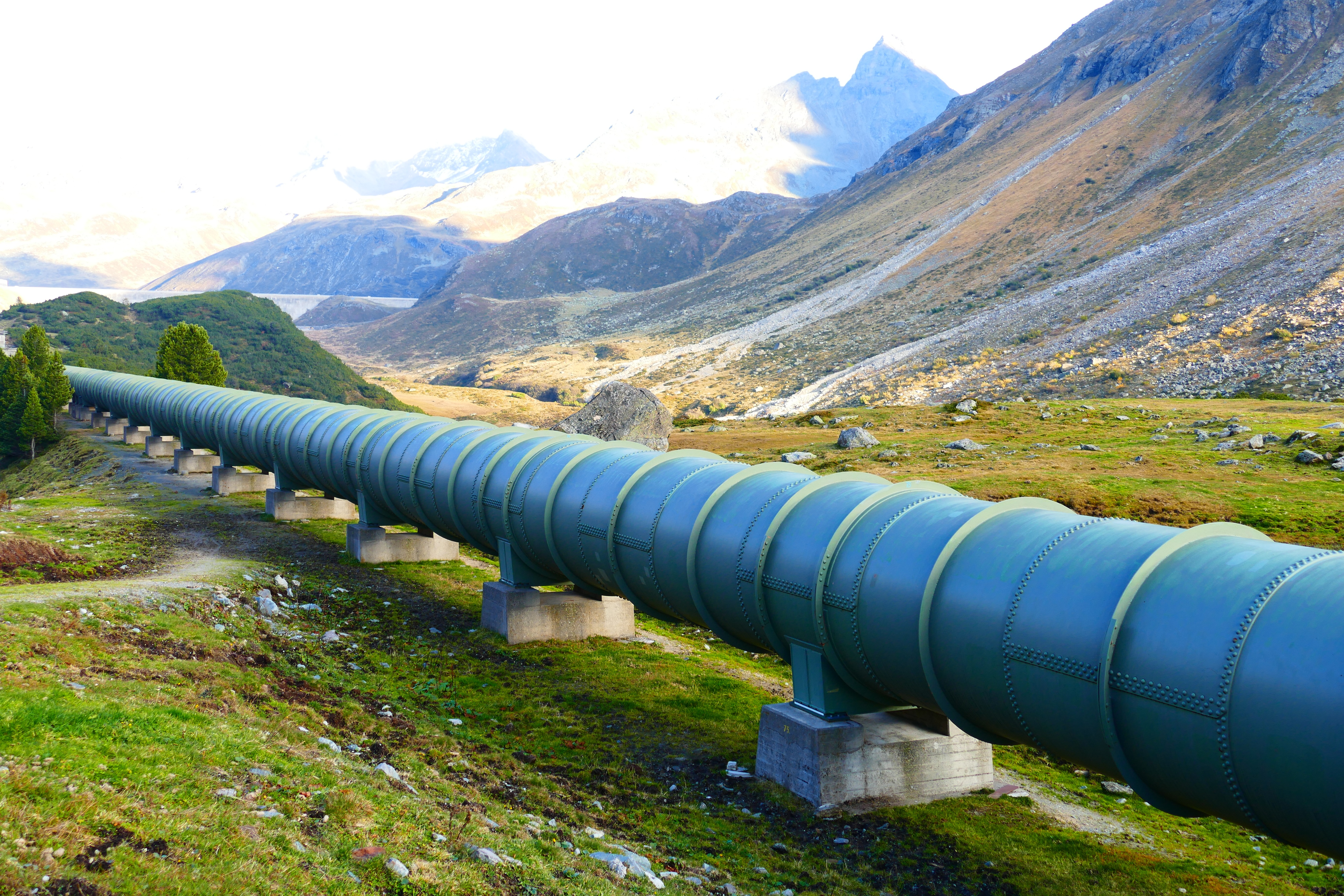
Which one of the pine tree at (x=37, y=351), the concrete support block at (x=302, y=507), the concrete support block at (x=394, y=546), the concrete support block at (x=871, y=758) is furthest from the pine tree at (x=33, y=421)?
the concrete support block at (x=871, y=758)

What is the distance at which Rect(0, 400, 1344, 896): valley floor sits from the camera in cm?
825

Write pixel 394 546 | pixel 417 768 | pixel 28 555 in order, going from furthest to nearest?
pixel 394 546 → pixel 28 555 → pixel 417 768

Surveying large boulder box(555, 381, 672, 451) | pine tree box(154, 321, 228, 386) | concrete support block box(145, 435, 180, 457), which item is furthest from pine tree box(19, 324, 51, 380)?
large boulder box(555, 381, 672, 451)

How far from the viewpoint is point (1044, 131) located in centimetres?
17300

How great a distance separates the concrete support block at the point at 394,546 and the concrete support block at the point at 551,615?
655 centimetres

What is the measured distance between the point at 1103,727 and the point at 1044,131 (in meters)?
189

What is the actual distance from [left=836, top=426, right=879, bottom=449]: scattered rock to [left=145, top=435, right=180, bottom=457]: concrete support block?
3751 cm

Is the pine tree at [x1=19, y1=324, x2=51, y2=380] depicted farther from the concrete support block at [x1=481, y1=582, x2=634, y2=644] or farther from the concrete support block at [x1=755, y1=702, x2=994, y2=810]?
the concrete support block at [x1=755, y1=702, x2=994, y2=810]

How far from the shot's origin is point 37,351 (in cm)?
6156

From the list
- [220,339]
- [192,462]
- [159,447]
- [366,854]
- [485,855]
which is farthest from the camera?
[220,339]

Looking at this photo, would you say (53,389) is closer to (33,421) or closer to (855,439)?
(33,421)

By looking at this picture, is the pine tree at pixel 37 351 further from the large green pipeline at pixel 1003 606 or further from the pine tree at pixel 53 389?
the large green pipeline at pixel 1003 606

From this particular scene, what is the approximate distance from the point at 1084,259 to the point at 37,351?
110732mm

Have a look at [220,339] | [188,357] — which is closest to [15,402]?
[188,357]
